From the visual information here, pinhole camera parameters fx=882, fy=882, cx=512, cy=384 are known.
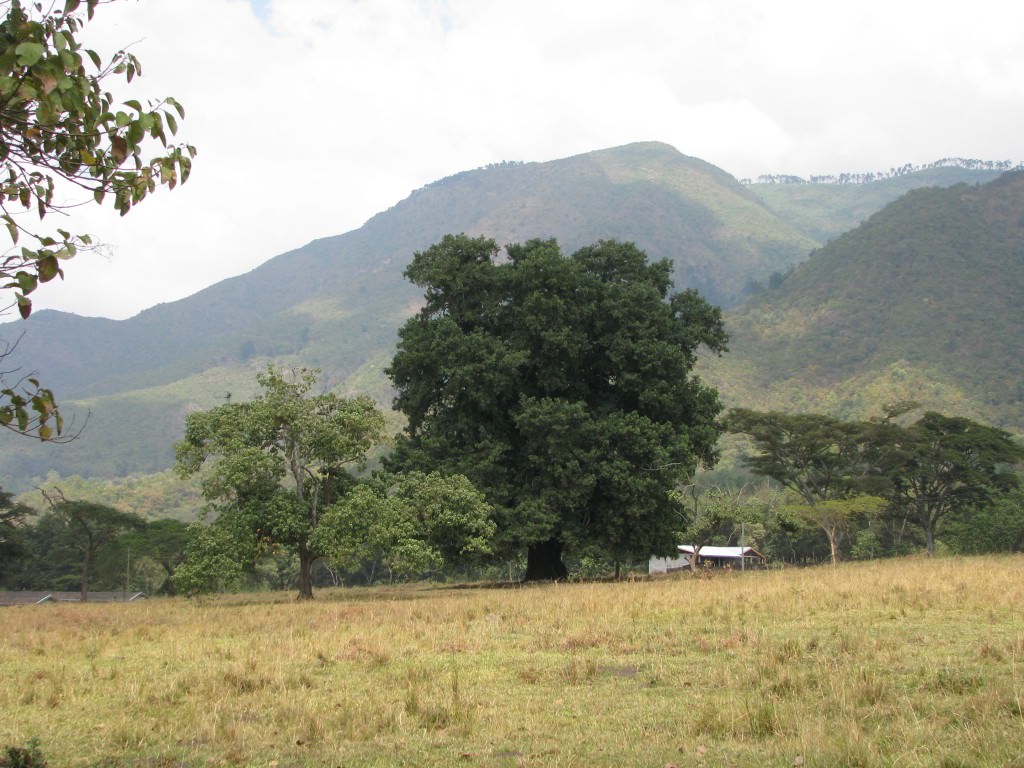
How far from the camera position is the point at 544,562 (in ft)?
113

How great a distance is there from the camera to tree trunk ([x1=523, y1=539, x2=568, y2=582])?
34.0m

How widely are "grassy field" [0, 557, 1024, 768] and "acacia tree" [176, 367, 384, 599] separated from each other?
8.36 meters

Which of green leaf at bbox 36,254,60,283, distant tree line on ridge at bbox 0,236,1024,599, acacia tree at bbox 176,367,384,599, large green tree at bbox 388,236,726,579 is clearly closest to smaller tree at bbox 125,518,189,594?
distant tree line on ridge at bbox 0,236,1024,599

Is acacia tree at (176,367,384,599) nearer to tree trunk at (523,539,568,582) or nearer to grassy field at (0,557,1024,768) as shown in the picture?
grassy field at (0,557,1024,768)

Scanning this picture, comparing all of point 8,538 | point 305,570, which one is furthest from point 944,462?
point 8,538

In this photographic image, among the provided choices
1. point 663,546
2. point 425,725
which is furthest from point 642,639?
point 663,546

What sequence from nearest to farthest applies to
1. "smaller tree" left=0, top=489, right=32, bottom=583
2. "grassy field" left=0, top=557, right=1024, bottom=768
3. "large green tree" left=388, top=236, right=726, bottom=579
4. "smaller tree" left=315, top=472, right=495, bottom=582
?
1. "grassy field" left=0, top=557, right=1024, bottom=768
2. "smaller tree" left=315, top=472, right=495, bottom=582
3. "large green tree" left=388, top=236, right=726, bottom=579
4. "smaller tree" left=0, top=489, right=32, bottom=583

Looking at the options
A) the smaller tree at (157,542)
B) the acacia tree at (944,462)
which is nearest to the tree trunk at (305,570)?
the acacia tree at (944,462)

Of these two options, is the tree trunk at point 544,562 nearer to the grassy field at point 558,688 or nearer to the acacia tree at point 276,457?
the acacia tree at point 276,457

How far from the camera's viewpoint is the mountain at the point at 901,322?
116812 millimetres

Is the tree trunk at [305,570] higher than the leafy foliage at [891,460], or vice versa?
the leafy foliage at [891,460]

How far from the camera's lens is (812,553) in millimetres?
80500

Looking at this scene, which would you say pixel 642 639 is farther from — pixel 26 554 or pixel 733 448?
pixel 733 448

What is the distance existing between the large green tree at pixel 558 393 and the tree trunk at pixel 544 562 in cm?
7
